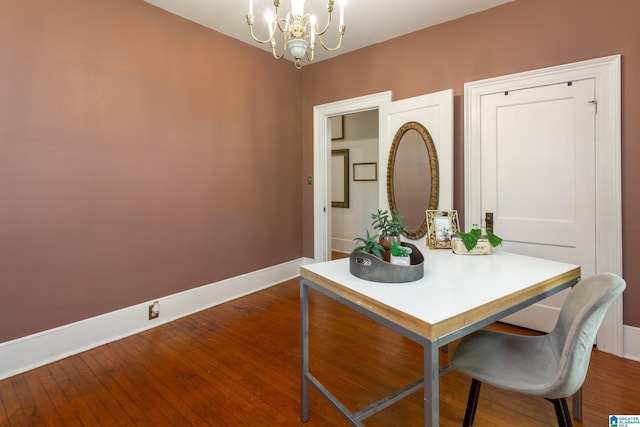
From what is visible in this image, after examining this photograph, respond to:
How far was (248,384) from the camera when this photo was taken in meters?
2.03

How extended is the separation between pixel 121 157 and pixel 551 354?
10.1ft

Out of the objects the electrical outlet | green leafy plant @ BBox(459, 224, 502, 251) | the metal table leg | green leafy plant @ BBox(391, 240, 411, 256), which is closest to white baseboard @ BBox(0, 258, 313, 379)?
the electrical outlet

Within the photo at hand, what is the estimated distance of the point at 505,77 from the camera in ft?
9.05

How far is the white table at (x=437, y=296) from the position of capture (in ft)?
3.37

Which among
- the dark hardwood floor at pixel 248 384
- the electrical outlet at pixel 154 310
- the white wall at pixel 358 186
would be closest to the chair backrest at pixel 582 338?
the dark hardwood floor at pixel 248 384

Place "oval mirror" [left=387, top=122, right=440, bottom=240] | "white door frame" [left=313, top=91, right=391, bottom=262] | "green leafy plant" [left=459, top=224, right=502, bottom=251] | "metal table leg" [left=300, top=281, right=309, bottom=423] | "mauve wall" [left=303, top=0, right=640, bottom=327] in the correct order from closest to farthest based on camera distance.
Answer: "metal table leg" [left=300, top=281, right=309, bottom=423]
"green leafy plant" [left=459, top=224, right=502, bottom=251]
"mauve wall" [left=303, top=0, right=640, bottom=327]
"oval mirror" [left=387, top=122, right=440, bottom=240]
"white door frame" [left=313, top=91, right=391, bottom=262]

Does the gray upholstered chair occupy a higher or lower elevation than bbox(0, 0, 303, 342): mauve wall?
lower

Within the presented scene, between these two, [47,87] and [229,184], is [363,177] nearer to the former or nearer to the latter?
[229,184]

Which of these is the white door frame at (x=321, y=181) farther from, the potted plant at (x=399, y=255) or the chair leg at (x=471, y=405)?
the chair leg at (x=471, y=405)

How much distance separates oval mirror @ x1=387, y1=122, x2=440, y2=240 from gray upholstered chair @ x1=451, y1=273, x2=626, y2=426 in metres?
1.69

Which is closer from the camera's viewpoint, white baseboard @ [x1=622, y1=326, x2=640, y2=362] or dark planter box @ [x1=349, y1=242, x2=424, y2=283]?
dark planter box @ [x1=349, y1=242, x2=424, y2=283]

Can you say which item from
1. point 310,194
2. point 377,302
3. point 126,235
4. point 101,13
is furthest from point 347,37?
point 377,302

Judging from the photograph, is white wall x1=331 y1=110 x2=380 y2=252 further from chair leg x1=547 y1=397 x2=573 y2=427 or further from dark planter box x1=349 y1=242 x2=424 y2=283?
chair leg x1=547 y1=397 x2=573 y2=427

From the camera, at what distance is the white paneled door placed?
244 cm
